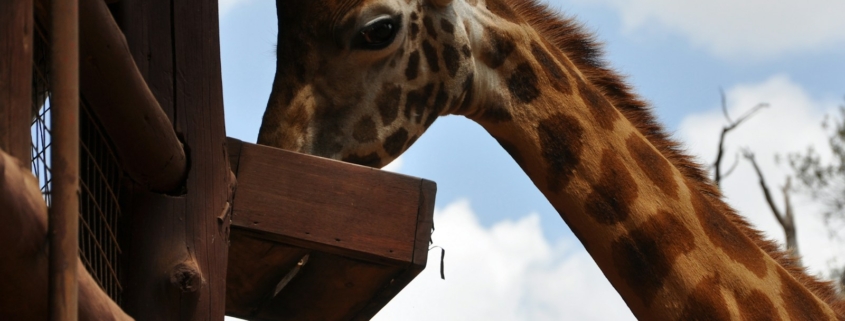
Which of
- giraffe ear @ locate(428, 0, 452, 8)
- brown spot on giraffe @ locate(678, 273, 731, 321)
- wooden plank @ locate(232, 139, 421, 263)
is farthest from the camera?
giraffe ear @ locate(428, 0, 452, 8)

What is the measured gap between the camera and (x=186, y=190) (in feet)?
7.36

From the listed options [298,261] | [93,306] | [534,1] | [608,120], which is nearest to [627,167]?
[608,120]

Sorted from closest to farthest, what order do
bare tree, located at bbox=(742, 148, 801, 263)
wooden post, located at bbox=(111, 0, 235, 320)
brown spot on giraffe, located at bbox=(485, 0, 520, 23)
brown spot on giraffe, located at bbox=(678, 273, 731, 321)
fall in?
wooden post, located at bbox=(111, 0, 235, 320), brown spot on giraffe, located at bbox=(678, 273, 731, 321), brown spot on giraffe, located at bbox=(485, 0, 520, 23), bare tree, located at bbox=(742, 148, 801, 263)

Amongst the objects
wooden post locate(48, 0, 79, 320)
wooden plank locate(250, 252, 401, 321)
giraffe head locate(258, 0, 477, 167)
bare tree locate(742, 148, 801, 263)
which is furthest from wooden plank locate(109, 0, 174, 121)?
bare tree locate(742, 148, 801, 263)

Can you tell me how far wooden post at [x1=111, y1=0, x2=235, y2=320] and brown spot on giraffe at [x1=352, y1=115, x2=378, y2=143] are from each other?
4.22 ft

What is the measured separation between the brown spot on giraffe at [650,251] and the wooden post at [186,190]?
5.23 ft

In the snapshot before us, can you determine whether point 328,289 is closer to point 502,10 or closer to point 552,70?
point 552,70

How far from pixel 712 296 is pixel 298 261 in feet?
4.65

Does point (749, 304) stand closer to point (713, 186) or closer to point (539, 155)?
point (713, 186)

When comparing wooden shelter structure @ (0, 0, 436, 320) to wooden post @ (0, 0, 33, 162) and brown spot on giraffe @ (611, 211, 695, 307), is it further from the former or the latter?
brown spot on giraffe @ (611, 211, 695, 307)

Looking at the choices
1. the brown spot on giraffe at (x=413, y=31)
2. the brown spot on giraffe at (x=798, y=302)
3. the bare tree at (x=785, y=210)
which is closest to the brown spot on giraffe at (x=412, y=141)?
the brown spot on giraffe at (x=413, y=31)

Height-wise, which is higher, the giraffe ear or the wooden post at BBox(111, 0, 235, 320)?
the giraffe ear

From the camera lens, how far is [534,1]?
427 cm

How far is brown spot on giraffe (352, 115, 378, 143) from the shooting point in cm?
366
